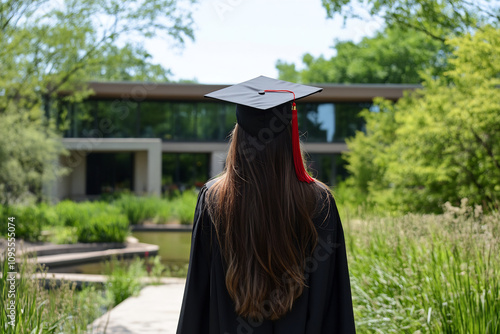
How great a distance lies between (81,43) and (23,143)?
4.29 metres

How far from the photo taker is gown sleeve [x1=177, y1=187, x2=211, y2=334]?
206 cm

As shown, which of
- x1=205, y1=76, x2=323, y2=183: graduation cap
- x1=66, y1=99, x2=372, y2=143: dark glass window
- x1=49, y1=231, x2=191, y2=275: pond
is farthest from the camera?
x1=66, y1=99, x2=372, y2=143: dark glass window

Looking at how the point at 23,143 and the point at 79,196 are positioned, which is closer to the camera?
the point at 23,143

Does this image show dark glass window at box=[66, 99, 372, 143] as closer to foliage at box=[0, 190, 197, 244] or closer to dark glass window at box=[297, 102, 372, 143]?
dark glass window at box=[297, 102, 372, 143]

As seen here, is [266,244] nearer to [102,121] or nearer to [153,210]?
[153,210]

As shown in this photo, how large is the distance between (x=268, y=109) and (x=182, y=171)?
24781mm

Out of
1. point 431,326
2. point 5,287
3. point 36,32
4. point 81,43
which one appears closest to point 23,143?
point 36,32

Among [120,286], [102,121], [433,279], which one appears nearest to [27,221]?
[120,286]

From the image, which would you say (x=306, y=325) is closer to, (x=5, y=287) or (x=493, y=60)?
(x=5, y=287)

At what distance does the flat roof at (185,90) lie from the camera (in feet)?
80.2

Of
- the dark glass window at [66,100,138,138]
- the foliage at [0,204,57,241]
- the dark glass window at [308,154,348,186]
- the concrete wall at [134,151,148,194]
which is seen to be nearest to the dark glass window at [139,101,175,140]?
the dark glass window at [66,100,138,138]

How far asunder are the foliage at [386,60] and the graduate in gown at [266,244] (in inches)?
1527

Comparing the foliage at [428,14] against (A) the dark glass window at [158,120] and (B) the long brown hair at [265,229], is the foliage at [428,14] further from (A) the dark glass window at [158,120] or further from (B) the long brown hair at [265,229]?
(A) the dark glass window at [158,120]

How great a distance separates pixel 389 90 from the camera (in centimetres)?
2511
